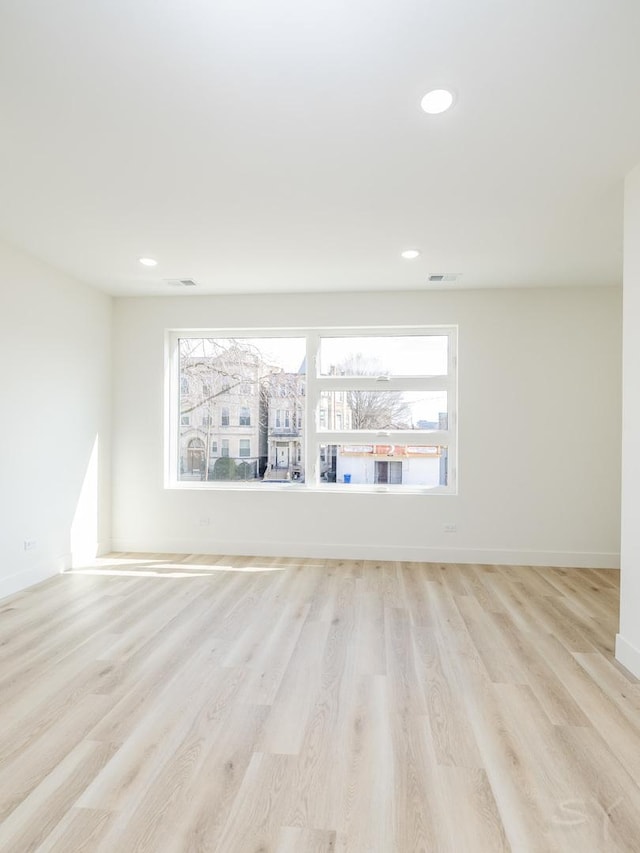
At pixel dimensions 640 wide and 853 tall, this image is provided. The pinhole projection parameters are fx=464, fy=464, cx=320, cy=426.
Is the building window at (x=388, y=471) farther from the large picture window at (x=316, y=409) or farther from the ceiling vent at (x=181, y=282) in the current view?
the ceiling vent at (x=181, y=282)

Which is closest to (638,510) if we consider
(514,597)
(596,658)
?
(596,658)

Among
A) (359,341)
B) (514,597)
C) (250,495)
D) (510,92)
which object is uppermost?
(510,92)

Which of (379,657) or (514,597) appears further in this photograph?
(514,597)

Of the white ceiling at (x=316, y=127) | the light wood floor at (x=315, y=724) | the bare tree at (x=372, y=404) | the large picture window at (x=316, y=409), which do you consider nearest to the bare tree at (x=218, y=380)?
the large picture window at (x=316, y=409)

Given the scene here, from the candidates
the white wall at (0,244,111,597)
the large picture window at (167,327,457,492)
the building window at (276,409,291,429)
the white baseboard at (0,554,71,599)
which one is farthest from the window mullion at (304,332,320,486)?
the white baseboard at (0,554,71,599)

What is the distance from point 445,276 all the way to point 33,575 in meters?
4.29

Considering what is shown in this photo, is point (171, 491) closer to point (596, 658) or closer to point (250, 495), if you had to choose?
point (250, 495)

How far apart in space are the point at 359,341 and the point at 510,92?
303 cm

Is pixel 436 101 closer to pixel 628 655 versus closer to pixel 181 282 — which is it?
pixel 628 655

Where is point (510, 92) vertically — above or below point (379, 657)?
above

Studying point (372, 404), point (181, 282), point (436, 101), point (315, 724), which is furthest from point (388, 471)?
point (436, 101)

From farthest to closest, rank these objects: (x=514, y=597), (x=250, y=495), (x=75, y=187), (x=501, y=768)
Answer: (x=250, y=495)
(x=514, y=597)
(x=75, y=187)
(x=501, y=768)

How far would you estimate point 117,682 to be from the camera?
231cm

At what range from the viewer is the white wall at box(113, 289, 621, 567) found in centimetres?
436
